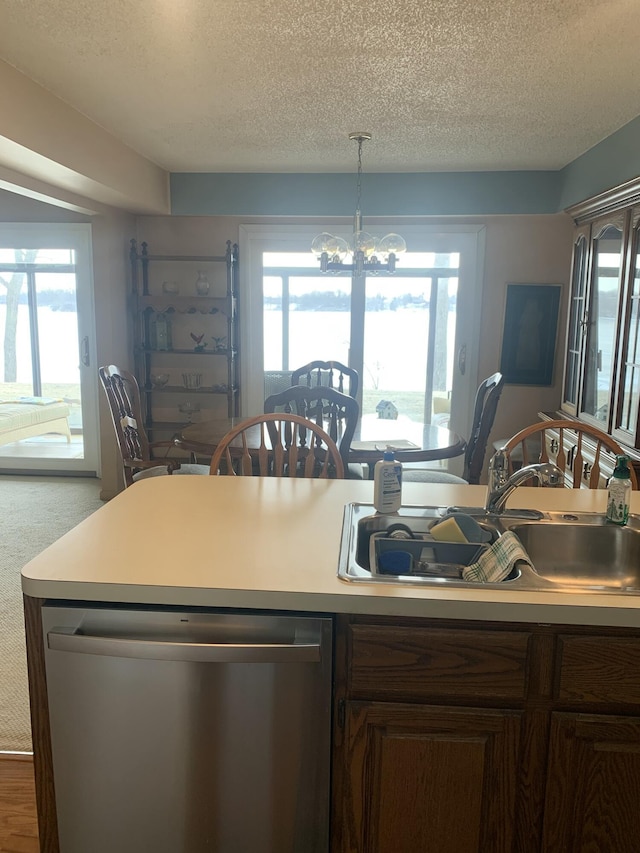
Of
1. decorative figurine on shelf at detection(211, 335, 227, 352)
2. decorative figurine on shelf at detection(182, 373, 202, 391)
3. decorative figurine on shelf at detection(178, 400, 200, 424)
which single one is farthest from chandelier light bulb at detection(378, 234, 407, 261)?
decorative figurine on shelf at detection(178, 400, 200, 424)

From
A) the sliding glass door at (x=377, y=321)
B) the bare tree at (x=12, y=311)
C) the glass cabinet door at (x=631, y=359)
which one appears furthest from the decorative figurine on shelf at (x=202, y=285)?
the glass cabinet door at (x=631, y=359)

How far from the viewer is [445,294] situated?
5.18m

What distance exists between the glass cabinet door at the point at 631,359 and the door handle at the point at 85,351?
13.0 ft

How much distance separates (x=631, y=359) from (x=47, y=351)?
443 centimetres

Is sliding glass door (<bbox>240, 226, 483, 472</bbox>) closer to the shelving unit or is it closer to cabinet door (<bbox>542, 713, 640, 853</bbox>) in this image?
the shelving unit

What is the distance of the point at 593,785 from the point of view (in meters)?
1.28

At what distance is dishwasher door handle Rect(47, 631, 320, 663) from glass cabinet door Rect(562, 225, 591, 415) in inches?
124

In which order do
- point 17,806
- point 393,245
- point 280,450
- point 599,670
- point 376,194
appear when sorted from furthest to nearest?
point 376,194
point 393,245
point 280,450
point 17,806
point 599,670

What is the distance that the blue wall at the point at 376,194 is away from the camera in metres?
4.72

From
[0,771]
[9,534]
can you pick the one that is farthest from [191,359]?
[0,771]

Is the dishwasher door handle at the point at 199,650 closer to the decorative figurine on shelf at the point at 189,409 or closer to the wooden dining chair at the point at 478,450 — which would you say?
the wooden dining chair at the point at 478,450

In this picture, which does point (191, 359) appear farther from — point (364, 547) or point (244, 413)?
point (364, 547)

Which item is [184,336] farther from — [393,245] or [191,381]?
[393,245]

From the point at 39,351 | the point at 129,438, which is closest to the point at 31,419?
the point at 39,351
